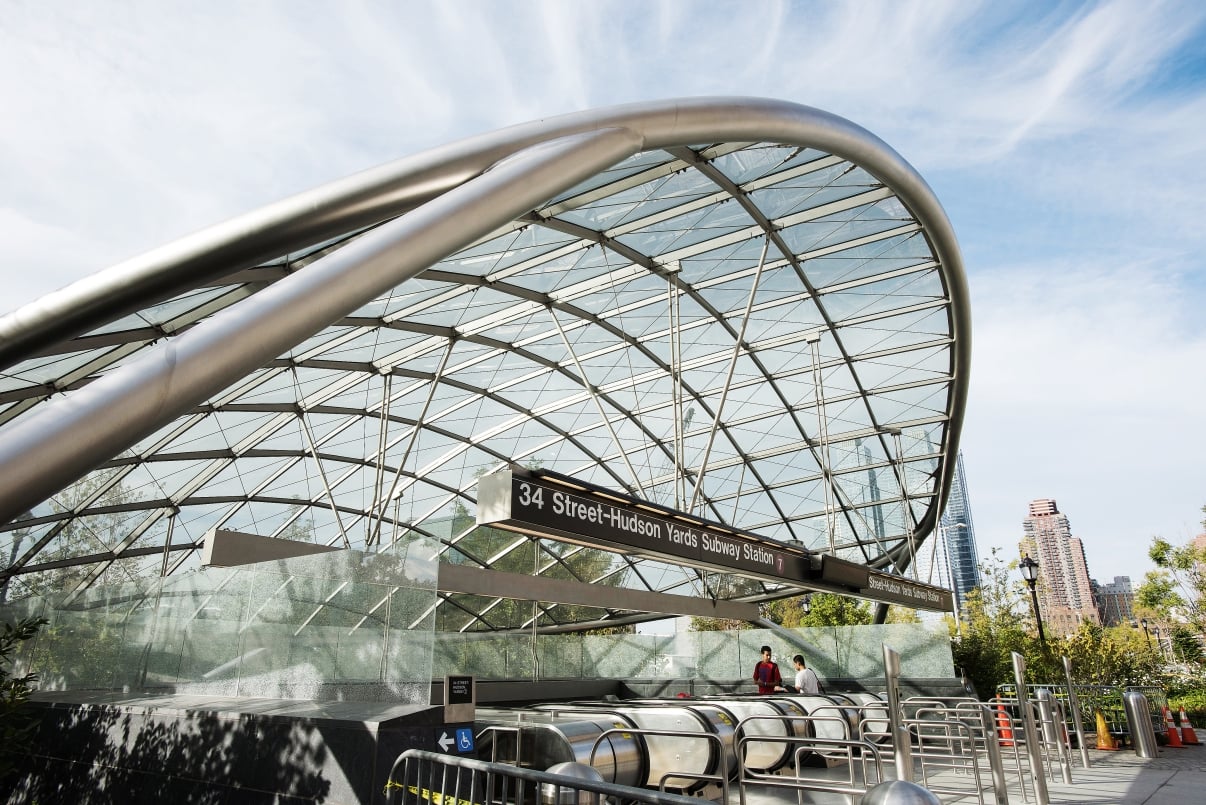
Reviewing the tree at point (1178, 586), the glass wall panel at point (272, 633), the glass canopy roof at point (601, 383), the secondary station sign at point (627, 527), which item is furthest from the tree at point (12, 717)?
the tree at point (1178, 586)

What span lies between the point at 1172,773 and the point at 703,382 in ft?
53.7

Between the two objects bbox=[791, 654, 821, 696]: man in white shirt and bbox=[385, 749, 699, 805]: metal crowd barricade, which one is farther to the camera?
bbox=[791, 654, 821, 696]: man in white shirt

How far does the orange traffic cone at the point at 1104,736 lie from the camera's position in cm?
2022

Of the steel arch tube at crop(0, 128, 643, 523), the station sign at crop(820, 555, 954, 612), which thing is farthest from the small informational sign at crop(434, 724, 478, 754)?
the station sign at crop(820, 555, 954, 612)

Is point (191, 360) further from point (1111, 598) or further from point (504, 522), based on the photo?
point (1111, 598)

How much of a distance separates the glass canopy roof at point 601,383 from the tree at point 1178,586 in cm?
1600

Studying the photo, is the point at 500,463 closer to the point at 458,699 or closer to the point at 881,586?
the point at 881,586

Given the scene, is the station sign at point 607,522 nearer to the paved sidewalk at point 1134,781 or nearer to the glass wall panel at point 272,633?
the glass wall panel at point 272,633

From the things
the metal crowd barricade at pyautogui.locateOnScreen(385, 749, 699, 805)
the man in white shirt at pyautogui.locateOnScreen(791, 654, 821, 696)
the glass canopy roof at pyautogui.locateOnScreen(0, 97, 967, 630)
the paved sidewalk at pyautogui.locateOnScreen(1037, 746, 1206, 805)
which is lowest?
the paved sidewalk at pyautogui.locateOnScreen(1037, 746, 1206, 805)

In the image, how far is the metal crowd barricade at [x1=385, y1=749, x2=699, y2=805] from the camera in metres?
4.53

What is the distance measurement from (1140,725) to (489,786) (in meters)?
19.8

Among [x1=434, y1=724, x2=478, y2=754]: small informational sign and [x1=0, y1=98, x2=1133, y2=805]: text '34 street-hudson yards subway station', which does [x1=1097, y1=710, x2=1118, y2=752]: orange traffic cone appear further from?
[x1=434, y1=724, x2=478, y2=754]: small informational sign

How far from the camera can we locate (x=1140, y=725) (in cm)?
1855

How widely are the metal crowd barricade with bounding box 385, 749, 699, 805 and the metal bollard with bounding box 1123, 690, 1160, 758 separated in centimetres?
1677
